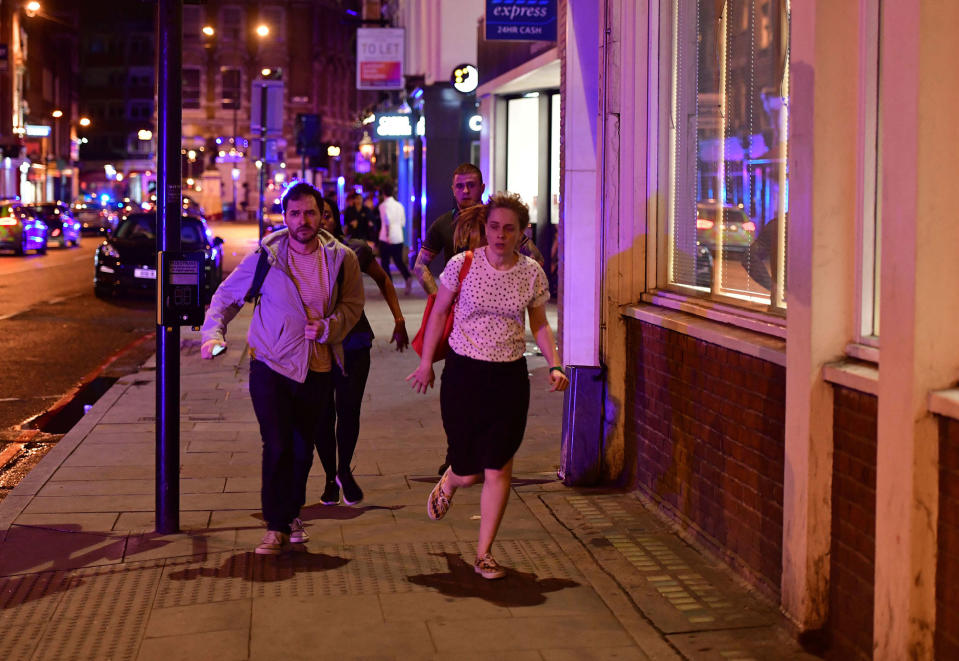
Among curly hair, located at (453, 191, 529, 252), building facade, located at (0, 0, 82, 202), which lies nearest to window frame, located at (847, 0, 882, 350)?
curly hair, located at (453, 191, 529, 252)

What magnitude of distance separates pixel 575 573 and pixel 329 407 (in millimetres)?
2051

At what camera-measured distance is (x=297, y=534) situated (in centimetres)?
664

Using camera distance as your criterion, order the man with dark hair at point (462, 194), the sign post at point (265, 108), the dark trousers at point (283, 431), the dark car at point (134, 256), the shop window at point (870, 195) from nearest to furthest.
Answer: the shop window at point (870, 195) → the dark trousers at point (283, 431) → the man with dark hair at point (462, 194) → the sign post at point (265, 108) → the dark car at point (134, 256)

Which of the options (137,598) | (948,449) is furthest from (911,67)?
(137,598)

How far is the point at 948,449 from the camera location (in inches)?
163

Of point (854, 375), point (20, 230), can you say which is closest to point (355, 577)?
point (854, 375)

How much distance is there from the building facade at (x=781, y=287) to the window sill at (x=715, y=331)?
0.02 m

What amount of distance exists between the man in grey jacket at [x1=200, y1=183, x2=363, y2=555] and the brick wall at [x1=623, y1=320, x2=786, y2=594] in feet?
5.74

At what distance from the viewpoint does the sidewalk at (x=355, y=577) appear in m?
5.09

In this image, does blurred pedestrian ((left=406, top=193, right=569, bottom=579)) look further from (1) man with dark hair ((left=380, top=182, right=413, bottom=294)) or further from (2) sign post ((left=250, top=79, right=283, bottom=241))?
(1) man with dark hair ((left=380, top=182, right=413, bottom=294))

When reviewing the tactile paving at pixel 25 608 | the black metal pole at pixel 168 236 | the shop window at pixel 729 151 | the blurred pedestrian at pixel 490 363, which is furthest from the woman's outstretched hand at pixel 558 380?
the tactile paving at pixel 25 608

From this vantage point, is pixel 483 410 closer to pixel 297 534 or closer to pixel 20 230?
pixel 297 534

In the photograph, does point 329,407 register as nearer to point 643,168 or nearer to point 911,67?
point 643,168

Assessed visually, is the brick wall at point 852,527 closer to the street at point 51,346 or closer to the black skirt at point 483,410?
the black skirt at point 483,410
